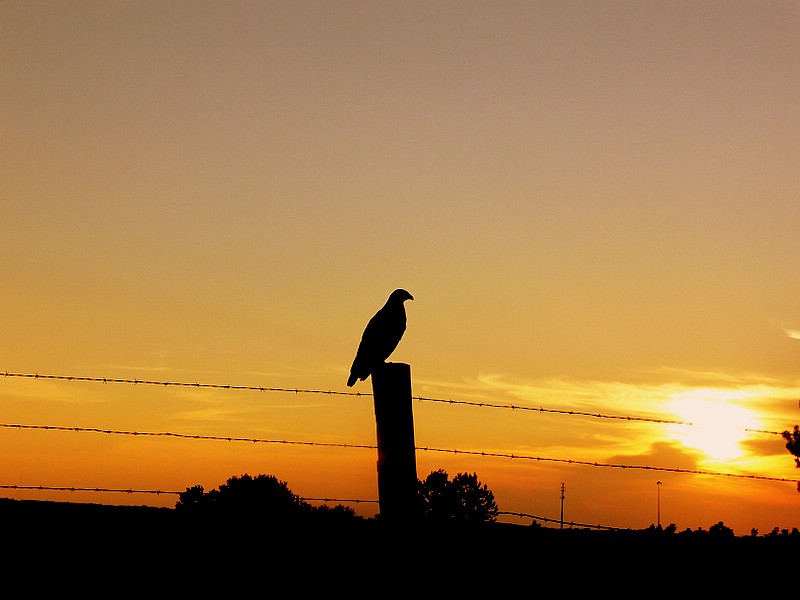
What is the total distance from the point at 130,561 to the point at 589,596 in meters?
2.51

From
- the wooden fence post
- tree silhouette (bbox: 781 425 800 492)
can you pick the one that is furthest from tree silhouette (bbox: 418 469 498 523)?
the wooden fence post

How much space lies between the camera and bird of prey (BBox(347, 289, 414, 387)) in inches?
464

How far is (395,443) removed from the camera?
281 inches

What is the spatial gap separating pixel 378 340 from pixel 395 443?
475 cm

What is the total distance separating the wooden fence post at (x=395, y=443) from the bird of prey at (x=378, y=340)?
162 inches

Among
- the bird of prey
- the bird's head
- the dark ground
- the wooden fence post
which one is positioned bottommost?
the dark ground

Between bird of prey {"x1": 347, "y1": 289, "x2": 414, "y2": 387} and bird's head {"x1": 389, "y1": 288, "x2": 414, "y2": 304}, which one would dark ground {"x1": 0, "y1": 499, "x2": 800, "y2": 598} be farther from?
bird's head {"x1": 389, "y1": 288, "x2": 414, "y2": 304}

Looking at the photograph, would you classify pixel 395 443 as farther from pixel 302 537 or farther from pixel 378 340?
pixel 378 340

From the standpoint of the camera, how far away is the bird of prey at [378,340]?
1177 cm

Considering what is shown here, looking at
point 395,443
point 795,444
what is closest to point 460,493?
point 795,444

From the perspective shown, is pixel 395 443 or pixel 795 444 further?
pixel 795 444

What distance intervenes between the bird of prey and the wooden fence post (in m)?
4.12

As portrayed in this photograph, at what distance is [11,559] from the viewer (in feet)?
17.7

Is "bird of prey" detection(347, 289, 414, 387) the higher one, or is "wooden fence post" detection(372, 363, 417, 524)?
"bird of prey" detection(347, 289, 414, 387)
